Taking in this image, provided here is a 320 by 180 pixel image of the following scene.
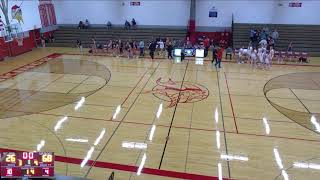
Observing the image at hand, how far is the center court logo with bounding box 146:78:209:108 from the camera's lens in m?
13.7

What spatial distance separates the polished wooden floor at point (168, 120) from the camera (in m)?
8.51

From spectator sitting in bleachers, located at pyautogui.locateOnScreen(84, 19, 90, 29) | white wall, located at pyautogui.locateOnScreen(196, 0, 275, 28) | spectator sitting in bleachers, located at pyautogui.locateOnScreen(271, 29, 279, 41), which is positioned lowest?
spectator sitting in bleachers, located at pyautogui.locateOnScreen(271, 29, 279, 41)

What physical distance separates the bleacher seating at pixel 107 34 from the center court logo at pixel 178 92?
11129mm

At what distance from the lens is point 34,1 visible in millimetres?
25500

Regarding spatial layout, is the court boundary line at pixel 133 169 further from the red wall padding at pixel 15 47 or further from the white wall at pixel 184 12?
the white wall at pixel 184 12

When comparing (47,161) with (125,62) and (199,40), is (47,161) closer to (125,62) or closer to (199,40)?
(125,62)

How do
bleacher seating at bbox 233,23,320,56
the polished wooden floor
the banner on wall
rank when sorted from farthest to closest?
the banner on wall < bleacher seating at bbox 233,23,320,56 < the polished wooden floor

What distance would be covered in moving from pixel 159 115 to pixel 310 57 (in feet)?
54.4

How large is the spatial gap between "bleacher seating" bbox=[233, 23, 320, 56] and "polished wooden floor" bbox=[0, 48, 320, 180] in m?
5.40

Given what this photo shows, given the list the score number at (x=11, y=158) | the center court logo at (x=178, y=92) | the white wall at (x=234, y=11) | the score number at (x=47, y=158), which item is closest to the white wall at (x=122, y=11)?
the white wall at (x=234, y=11)

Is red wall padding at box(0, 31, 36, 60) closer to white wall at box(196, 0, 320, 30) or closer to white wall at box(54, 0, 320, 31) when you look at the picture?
white wall at box(54, 0, 320, 31)

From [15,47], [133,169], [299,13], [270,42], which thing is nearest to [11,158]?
[133,169]

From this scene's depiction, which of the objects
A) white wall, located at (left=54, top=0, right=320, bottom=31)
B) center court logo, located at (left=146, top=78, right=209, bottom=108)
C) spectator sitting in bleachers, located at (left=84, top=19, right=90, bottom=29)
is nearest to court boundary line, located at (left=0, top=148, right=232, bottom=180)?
center court logo, located at (left=146, top=78, right=209, bottom=108)

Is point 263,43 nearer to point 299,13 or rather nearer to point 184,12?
point 299,13
